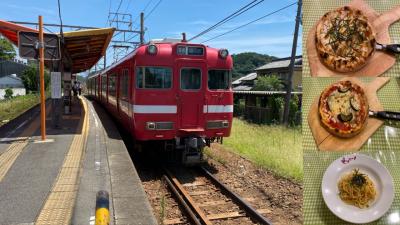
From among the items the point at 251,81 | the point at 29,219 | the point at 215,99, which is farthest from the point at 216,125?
the point at 251,81

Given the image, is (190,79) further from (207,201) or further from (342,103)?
(342,103)

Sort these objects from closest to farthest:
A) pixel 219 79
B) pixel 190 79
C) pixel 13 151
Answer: pixel 13 151 < pixel 190 79 < pixel 219 79

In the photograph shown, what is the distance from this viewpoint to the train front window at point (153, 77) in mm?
9305

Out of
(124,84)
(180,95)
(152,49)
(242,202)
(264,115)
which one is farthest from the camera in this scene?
(264,115)

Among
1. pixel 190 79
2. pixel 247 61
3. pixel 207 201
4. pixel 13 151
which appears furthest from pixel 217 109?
pixel 247 61

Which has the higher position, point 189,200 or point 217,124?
point 217,124

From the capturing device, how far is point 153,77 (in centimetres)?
941

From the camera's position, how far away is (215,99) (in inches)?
388

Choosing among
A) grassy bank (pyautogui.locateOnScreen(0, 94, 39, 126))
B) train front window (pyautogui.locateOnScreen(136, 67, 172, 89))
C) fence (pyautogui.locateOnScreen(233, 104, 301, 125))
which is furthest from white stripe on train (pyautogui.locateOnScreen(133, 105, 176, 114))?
fence (pyautogui.locateOnScreen(233, 104, 301, 125))

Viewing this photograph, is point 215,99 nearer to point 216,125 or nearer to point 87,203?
point 216,125

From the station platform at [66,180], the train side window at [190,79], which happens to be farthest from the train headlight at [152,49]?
the station platform at [66,180]

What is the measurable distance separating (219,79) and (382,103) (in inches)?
302

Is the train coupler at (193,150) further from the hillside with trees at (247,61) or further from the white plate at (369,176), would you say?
the hillside with trees at (247,61)

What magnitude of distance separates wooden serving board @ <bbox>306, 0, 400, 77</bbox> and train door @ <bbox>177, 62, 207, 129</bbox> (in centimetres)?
736
